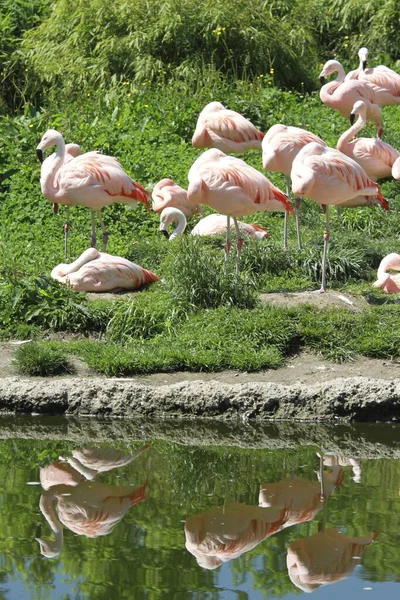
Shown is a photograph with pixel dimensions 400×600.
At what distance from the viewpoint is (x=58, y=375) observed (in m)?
7.16

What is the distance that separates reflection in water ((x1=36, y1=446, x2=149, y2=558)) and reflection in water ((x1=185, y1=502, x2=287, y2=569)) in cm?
35

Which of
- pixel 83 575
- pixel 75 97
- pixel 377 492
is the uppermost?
pixel 83 575

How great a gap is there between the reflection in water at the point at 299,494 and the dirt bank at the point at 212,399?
0.95 metres

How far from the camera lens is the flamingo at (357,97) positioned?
11.5 meters

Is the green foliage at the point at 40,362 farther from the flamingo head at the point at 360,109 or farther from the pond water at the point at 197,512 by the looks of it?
the flamingo head at the point at 360,109

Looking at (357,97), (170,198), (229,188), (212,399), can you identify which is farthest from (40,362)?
(357,97)

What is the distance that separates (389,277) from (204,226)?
1977 millimetres

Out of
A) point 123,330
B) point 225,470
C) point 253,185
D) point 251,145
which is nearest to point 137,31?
point 251,145

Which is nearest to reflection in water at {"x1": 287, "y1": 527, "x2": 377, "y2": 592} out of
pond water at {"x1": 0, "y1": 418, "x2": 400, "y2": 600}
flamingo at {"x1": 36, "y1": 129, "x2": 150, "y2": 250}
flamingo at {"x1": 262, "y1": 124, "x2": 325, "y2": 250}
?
pond water at {"x1": 0, "y1": 418, "x2": 400, "y2": 600}

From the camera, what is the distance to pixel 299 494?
5305mm

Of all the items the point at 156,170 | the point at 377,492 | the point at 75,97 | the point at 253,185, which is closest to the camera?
the point at 377,492

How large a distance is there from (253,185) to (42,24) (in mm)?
7128

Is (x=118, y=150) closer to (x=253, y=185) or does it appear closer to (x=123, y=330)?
(x=253, y=185)

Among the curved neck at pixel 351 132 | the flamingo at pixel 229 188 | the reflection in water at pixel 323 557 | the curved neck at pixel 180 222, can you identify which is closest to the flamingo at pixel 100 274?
the flamingo at pixel 229 188
